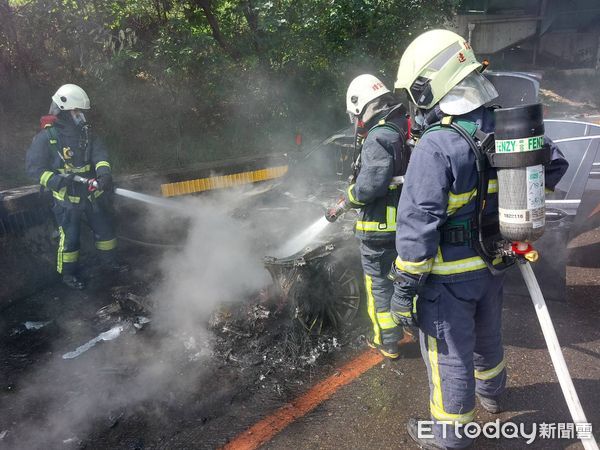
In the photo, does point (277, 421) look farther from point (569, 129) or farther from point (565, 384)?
point (569, 129)

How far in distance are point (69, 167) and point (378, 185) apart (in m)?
3.87

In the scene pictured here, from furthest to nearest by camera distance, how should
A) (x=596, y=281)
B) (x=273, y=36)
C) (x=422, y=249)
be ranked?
(x=273, y=36) < (x=596, y=281) < (x=422, y=249)

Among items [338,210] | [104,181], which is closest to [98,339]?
[104,181]

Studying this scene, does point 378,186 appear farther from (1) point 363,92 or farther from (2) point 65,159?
(2) point 65,159

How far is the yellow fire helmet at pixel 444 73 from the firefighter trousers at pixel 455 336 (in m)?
0.97

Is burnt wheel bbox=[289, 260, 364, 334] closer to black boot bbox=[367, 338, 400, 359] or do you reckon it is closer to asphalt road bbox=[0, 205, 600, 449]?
asphalt road bbox=[0, 205, 600, 449]

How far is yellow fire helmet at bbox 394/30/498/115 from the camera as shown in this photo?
7.60 feet

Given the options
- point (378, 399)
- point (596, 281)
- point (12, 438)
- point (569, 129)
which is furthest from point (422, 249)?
point (569, 129)

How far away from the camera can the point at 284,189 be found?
5.30 metres

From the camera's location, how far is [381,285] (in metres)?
3.57

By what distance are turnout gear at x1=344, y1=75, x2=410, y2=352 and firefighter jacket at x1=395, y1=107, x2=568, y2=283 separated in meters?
0.83

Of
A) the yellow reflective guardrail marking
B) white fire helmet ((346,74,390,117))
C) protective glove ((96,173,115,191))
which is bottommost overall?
the yellow reflective guardrail marking

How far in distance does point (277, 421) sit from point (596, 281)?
12.1ft

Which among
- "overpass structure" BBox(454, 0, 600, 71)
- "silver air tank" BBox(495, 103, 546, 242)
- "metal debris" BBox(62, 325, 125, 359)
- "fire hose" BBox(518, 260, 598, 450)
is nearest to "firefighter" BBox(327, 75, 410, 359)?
"silver air tank" BBox(495, 103, 546, 242)
